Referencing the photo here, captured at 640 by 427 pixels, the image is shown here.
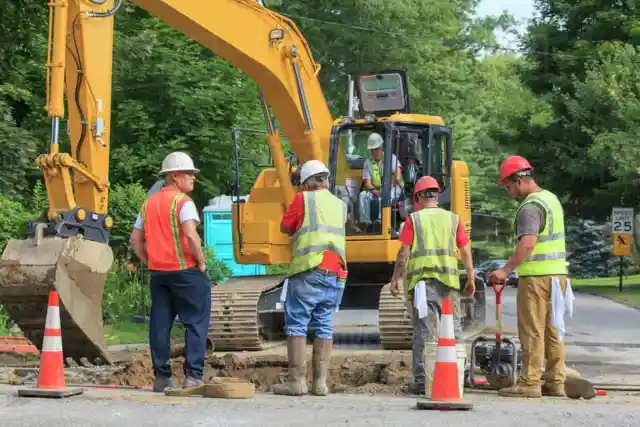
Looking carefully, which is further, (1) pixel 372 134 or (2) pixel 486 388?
(1) pixel 372 134

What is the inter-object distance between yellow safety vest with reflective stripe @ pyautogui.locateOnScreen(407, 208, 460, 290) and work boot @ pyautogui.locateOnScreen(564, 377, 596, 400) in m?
1.22

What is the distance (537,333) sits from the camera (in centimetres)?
1036

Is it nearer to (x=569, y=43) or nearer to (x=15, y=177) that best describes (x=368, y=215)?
(x=15, y=177)

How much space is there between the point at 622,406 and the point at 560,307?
111 centimetres

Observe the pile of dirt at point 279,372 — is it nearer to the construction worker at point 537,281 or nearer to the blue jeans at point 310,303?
the blue jeans at point 310,303

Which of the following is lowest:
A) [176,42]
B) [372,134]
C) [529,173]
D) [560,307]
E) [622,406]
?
[622,406]

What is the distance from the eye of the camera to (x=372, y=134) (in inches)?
625

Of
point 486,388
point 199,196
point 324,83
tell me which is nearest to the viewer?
point 486,388

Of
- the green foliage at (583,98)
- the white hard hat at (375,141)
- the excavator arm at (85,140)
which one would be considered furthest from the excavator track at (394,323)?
the green foliage at (583,98)

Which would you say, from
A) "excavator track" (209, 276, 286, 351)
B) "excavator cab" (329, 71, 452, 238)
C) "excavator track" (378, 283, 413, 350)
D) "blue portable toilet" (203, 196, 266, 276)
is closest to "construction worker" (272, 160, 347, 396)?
"excavator track" (378, 283, 413, 350)

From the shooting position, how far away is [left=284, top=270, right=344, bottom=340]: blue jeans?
10438 millimetres

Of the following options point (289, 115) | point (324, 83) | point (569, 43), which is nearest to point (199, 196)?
point (289, 115)

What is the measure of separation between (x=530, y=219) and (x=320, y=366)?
2.07 m

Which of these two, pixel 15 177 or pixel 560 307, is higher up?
pixel 15 177
